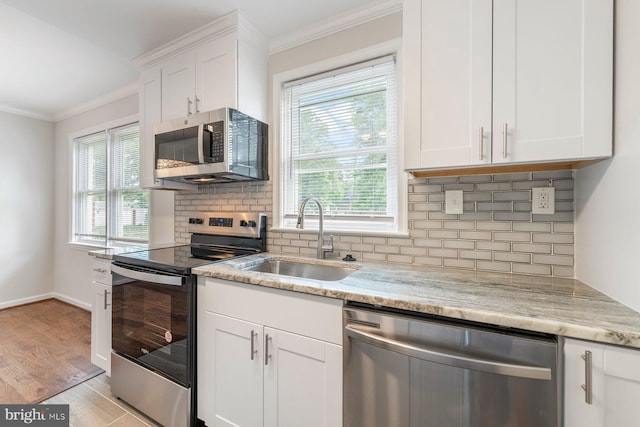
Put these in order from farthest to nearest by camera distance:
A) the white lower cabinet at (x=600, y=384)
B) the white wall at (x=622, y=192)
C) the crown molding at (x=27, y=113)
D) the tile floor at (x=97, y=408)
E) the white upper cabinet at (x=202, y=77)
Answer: the crown molding at (x=27, y=113) < the white upper cabinet at (x=202, y=77) < the tile floor at (x=97, y=408) < the white wall at (x=622, y=192) < the white lower cabinet at (x=600, y=384)

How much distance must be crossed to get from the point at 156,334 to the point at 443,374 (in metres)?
1.56

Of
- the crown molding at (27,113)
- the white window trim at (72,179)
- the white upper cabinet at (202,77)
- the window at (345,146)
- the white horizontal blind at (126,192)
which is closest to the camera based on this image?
the window at (345,146)

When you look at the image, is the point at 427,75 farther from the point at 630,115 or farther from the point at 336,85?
the point at 336,85

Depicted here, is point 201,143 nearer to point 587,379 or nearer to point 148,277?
point 148,277

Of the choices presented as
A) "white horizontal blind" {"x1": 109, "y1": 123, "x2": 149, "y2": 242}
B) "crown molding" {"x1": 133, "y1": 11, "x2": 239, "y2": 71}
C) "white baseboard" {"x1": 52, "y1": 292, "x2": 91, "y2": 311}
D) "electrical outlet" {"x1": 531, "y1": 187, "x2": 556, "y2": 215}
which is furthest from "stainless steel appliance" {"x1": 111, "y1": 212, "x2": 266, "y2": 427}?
"white baseboard" {"x1": 52, "y1": 292, "x2": 91, "y2": 311}

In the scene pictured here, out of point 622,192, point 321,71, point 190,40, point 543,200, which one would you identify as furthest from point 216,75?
point 622,192

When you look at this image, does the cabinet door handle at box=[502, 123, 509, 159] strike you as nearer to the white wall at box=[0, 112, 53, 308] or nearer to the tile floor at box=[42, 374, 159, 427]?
the tile floor at box=[42, 374, 159, 427]

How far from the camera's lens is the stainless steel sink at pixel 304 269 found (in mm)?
1740

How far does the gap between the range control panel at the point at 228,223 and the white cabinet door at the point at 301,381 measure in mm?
976

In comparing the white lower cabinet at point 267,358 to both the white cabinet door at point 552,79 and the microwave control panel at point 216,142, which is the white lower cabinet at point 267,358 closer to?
the microwave control panel at point 216,142

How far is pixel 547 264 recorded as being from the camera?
1379mm

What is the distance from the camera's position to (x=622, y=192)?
0.94 m

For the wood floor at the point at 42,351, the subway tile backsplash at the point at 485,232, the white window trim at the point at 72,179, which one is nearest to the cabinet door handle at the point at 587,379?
the subway tile backsplash at the point at 485,232

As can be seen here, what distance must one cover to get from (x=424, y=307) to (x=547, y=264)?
860mm
